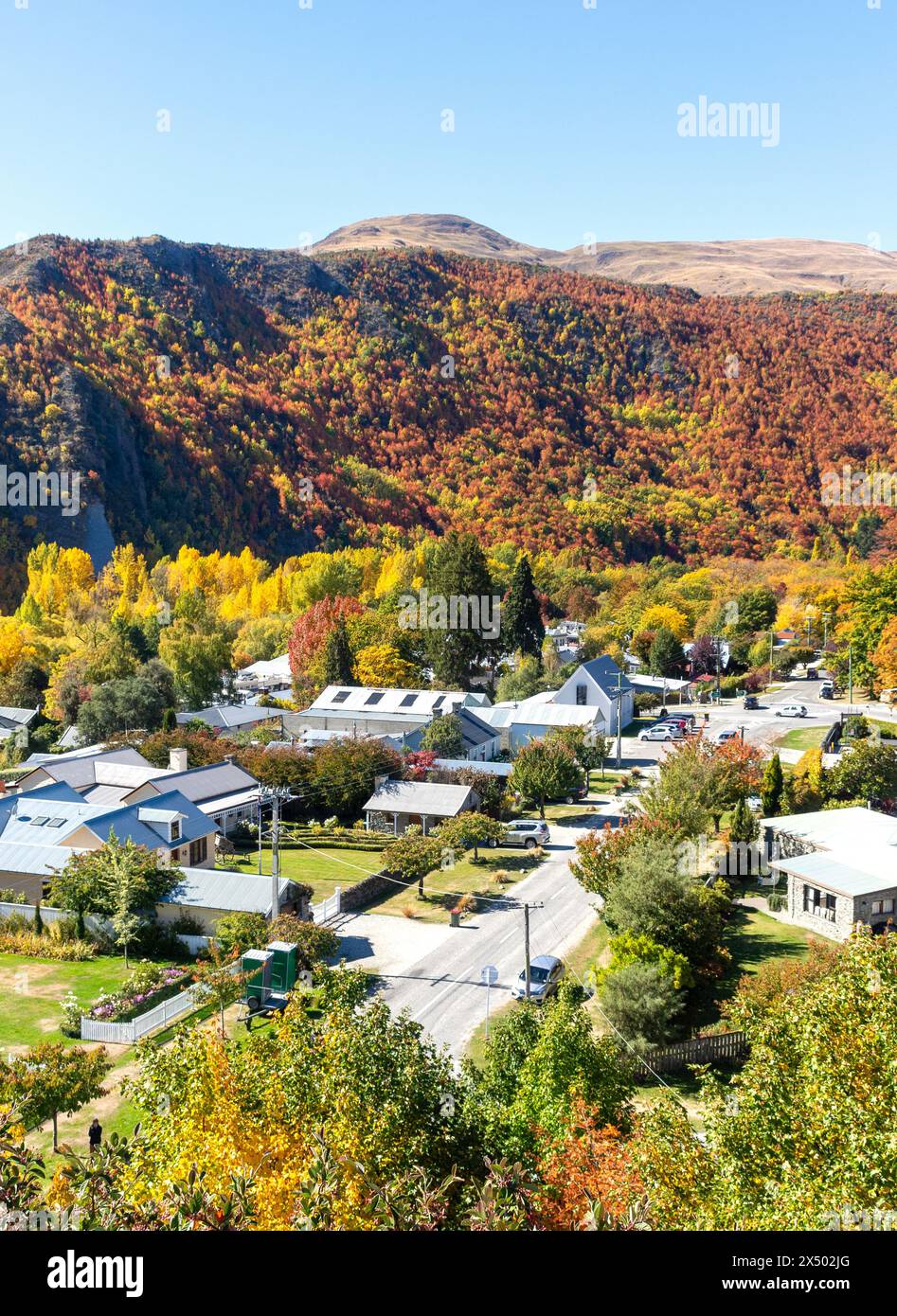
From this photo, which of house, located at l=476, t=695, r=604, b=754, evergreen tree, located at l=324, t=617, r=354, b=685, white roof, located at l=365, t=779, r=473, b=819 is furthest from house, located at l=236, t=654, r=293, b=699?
white roof, located at l=365, t=779, r=473, b=819

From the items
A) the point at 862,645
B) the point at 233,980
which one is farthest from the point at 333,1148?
the point at 862,645

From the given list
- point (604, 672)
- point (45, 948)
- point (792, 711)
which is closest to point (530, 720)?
point (604, 672)

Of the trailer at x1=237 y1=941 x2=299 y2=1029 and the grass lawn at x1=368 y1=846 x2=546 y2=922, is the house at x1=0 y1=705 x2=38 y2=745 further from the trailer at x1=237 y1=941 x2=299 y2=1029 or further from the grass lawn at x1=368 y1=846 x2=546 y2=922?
the trailer at x1=237 y1=941 x2=299 y2=1029

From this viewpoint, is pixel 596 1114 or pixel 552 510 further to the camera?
pixel 552 510

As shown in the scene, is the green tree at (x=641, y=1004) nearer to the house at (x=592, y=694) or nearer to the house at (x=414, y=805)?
the house at (x=414, y=805)

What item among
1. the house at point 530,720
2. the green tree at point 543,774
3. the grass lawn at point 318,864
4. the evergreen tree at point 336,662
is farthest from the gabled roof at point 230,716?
the green tree at point 543,774
